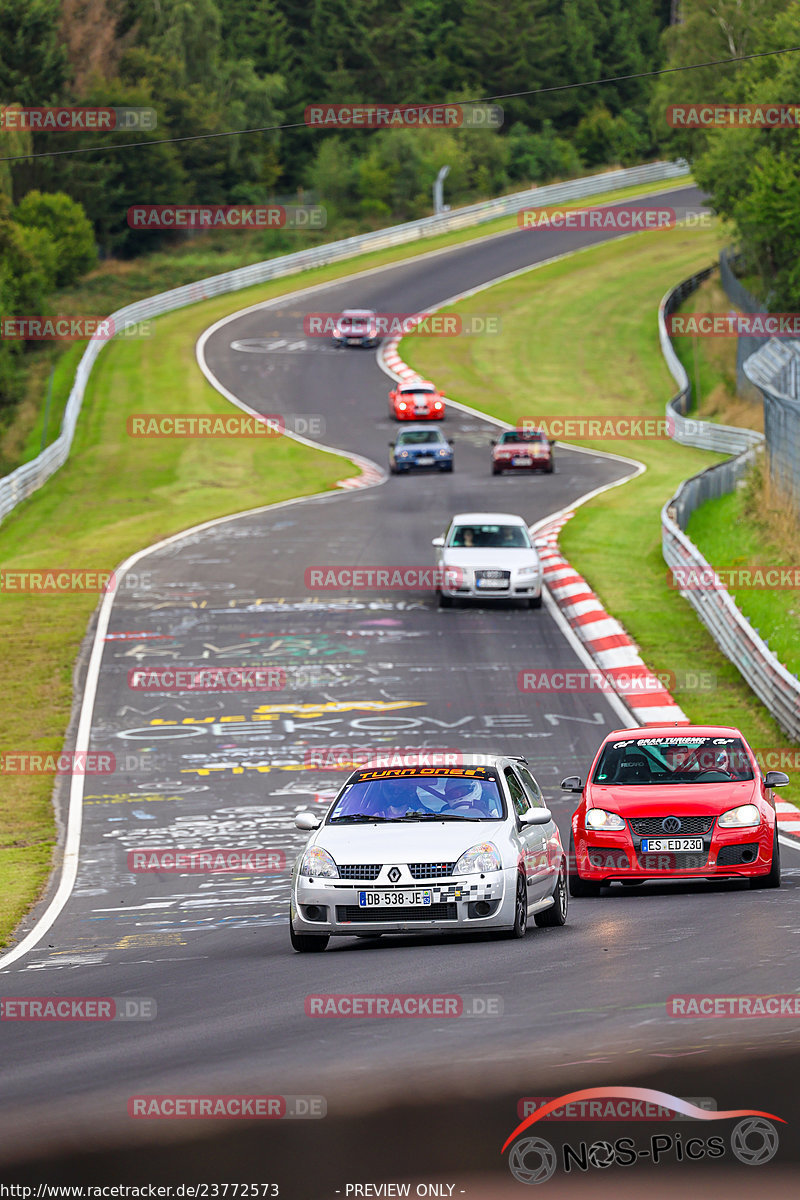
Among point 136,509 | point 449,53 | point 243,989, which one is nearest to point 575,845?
point 243,989

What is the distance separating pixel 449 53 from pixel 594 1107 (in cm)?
11873

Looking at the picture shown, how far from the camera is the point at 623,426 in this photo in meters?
55.1

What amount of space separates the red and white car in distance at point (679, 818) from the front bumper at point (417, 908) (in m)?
2.61

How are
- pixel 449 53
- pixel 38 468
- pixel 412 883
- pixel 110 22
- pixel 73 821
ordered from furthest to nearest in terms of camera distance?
pixel 449 53 < pixel 110 22 < pixel 38 468 < pixel 73 821 < pixel 412 883

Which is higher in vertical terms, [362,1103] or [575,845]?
[362,1103]

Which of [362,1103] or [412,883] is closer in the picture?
[362,1103]

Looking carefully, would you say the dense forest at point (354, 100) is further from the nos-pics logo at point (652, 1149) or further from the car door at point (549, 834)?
the nos-pics logo at point (652, 1149)

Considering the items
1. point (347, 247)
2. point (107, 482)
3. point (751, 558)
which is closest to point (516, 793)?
point (751, 558)

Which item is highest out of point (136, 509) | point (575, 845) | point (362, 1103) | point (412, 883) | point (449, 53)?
point (449, 53)

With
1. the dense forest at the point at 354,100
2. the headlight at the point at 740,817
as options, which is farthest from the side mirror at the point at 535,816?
the dense forest at the point at 354,100

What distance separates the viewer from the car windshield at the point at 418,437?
46.1m

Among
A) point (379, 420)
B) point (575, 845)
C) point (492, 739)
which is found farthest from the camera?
point (379, 420)

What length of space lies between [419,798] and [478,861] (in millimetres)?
1177

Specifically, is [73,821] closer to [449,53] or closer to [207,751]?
[207,751]
